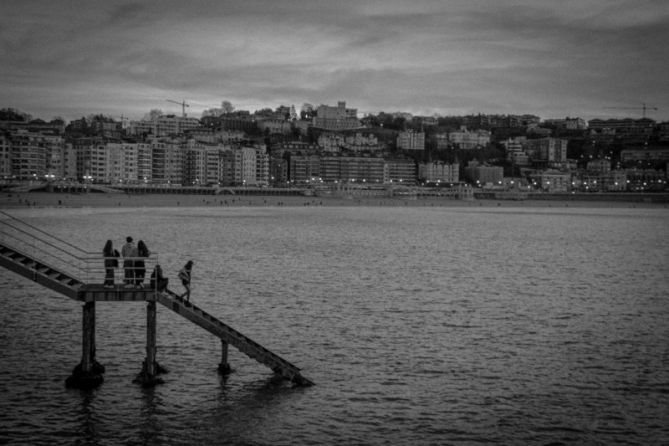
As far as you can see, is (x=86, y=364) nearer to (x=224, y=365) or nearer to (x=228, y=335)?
(x=228, y=335)

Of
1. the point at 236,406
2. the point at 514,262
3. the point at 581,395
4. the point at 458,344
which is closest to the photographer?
the point at 236,406

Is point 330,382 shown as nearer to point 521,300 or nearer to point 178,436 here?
point 178,436

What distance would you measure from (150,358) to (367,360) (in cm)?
782

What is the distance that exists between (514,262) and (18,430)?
50.1 m

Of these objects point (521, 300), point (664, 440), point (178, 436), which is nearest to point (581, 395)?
point (664, 440)

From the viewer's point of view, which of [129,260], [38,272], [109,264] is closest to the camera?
[38,272]

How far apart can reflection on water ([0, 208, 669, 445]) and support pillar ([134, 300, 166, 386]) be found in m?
0.39

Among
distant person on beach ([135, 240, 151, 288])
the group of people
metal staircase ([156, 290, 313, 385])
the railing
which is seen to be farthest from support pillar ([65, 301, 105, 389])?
metal staircase ([156, 290, 313, 385])

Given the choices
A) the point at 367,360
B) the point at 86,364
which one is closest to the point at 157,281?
the point at 86,364

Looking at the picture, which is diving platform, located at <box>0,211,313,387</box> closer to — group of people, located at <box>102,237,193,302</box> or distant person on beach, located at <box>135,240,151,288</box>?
group of people, located at <box>102,237,193,302</box>

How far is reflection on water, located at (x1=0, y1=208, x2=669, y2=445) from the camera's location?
70.0 ft

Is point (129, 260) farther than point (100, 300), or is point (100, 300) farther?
point (129, 260)

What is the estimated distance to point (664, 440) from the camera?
68.7 feet

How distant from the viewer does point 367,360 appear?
28.5 m
